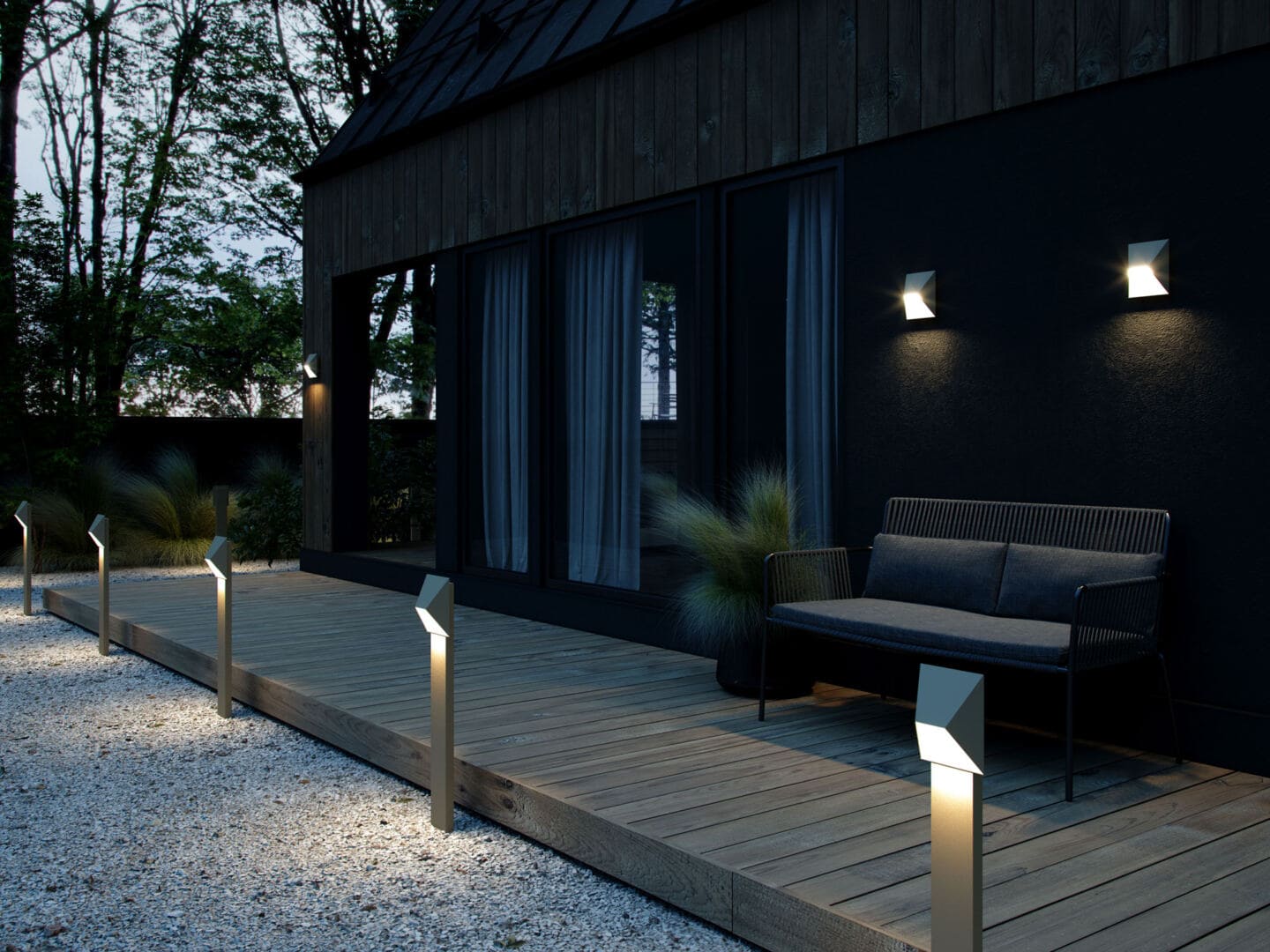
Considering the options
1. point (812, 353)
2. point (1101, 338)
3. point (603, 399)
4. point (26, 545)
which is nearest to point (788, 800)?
point (1101, 338)

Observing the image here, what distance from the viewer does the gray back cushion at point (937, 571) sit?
13.4 feet

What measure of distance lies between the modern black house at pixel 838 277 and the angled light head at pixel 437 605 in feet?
6.95

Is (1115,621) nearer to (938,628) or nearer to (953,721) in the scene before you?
(938,628)

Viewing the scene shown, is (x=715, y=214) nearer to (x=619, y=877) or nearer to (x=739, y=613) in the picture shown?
(x=739, y=613)

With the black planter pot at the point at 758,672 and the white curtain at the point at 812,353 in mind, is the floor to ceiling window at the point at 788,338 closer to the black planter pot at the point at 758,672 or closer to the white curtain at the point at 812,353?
the white curtain at the point at 812,353

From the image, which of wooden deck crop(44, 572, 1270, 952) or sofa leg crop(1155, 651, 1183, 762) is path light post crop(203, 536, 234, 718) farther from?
sofa leg crop(1155, 651, 1183, 762)

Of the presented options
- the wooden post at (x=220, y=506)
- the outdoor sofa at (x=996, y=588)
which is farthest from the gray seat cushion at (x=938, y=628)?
the wooden post at (x=220, y=506)

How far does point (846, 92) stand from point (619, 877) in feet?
11.3

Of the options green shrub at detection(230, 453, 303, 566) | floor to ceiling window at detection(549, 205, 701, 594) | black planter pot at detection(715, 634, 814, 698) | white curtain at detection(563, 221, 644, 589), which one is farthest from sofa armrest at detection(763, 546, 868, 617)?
green shrub at detection(230, 453, 303, 566)

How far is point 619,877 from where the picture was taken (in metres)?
3.07

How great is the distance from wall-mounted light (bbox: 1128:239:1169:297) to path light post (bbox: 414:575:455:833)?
97.2 inches

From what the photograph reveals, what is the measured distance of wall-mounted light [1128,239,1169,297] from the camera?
3768 mm

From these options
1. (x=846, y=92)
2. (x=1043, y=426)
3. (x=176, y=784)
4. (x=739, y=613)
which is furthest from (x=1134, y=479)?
(x=176, y=784)

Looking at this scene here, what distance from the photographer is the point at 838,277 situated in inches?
199
